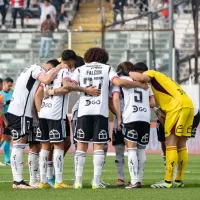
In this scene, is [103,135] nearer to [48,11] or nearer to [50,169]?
[50,169]

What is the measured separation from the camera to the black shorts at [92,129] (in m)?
16.5

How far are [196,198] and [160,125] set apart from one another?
11.8ft

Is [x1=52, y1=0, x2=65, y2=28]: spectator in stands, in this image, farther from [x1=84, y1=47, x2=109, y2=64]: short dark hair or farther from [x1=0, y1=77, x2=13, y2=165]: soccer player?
[x1=84, y1=47, x2=109, y2=64]: short dark hair

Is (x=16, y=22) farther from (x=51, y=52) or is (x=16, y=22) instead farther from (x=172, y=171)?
(x=172, y=171)

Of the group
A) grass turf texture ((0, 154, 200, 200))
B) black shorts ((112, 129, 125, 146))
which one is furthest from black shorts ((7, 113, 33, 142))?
black shorts ((112, 129, 125, 146))

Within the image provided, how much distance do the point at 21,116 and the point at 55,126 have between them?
644mm

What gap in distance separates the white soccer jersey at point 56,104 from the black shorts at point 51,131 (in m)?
0.08

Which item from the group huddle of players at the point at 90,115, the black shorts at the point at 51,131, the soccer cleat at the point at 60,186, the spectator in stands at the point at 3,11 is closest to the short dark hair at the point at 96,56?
the group huddle of players at the point at 90,115

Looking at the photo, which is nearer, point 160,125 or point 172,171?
point 172,171

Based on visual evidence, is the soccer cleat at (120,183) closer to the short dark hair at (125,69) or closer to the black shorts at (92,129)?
the black shorts at (92,129)

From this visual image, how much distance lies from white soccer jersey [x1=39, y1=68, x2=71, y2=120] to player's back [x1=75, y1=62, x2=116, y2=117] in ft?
1.04

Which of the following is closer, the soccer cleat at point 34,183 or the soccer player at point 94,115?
the soccer player at point 94,115

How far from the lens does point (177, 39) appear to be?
39531 millimetres

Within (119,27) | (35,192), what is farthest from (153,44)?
(35,192)
